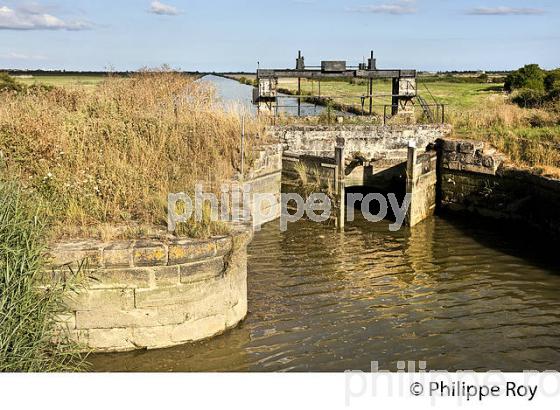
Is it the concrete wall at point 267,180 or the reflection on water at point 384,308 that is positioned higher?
the concrete wall at point 267,180

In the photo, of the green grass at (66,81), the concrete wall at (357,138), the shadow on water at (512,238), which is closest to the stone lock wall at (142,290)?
the shadow on water at (512,238)

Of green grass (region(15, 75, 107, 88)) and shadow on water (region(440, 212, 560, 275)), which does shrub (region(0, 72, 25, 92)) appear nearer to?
green grass (region(15, 75, 107, 88))

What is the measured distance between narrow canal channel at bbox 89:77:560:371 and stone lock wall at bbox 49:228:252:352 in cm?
24

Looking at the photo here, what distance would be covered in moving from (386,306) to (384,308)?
0.11 meters

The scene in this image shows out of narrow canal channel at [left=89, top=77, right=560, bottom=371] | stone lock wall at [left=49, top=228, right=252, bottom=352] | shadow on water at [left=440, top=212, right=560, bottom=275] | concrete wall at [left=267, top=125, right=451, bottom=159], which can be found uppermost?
concrete wall at [left=267, top=125, right=451, bottom=159]

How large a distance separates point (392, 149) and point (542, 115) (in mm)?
5543

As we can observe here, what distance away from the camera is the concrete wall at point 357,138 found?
58.9ft

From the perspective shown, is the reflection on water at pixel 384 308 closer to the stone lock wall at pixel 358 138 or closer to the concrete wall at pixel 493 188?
the concrete wall at pixel 493 188

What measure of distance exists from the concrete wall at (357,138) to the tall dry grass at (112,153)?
127 inches

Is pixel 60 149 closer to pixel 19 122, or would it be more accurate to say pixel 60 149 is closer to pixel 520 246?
pixel 19 122

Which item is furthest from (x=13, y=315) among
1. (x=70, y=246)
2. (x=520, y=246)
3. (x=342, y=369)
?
(x=520, y=246)

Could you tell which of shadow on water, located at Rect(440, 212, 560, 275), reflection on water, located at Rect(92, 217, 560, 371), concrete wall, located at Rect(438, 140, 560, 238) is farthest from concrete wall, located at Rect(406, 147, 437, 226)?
reflection on water, located at Rect(92, 217, 560, 371)

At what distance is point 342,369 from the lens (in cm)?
707

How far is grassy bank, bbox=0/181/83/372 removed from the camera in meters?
4.95
